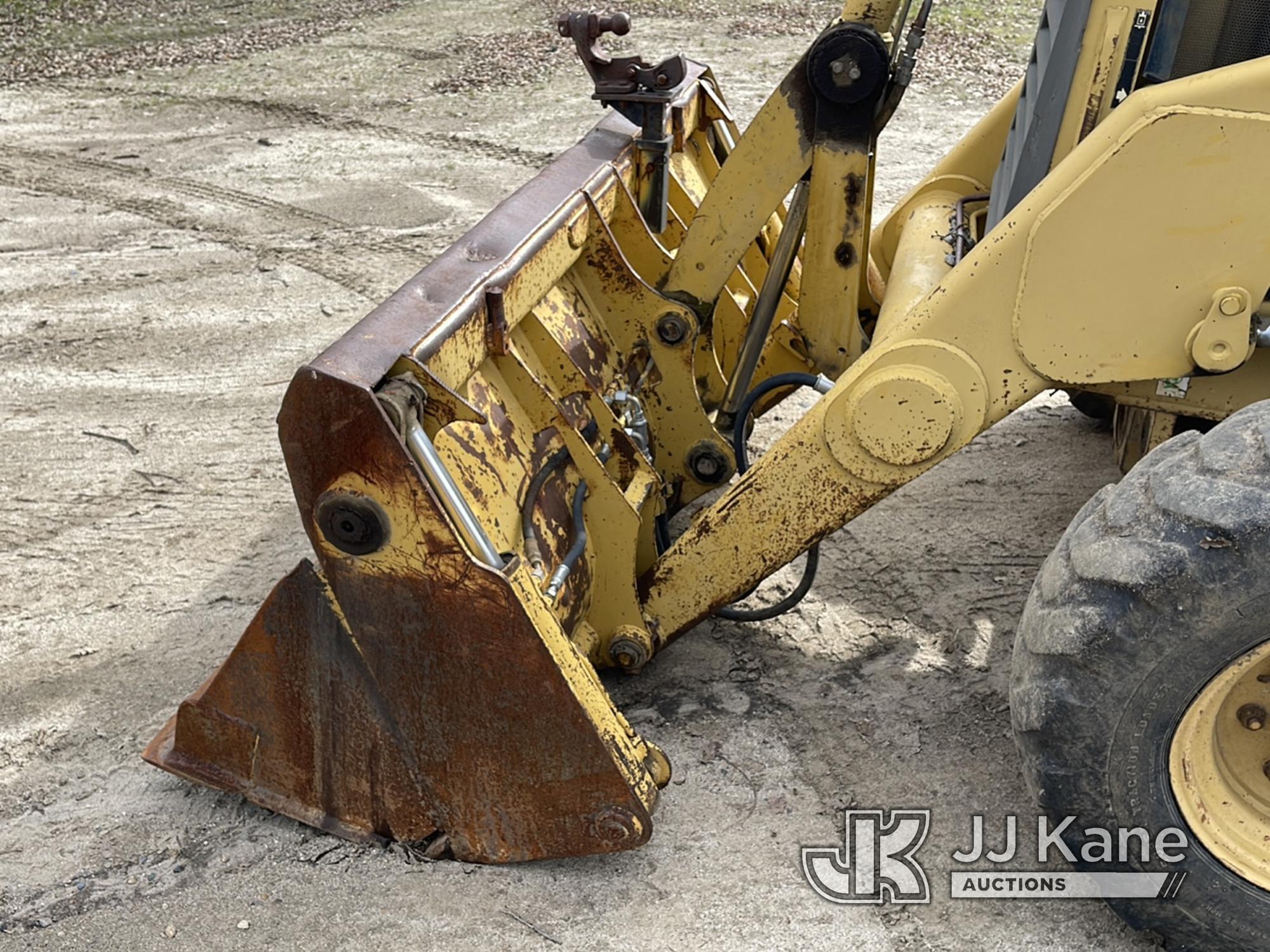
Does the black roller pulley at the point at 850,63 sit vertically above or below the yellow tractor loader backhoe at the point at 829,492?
above

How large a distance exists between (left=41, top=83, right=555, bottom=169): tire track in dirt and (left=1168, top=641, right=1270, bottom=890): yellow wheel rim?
5.90 meters

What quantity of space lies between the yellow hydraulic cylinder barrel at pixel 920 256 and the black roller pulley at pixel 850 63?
1.54 ft

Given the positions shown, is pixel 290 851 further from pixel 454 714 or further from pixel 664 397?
pixel 664 397

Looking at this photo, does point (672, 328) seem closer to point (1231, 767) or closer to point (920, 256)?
point (920, 256)

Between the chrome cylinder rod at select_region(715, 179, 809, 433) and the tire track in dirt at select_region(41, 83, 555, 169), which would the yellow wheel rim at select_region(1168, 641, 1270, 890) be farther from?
the tire track in dirt at select_region(41, 83, 555, 169)

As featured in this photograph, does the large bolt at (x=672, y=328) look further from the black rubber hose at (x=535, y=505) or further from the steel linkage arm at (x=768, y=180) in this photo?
the black rubber hose at (x=535, y=505)

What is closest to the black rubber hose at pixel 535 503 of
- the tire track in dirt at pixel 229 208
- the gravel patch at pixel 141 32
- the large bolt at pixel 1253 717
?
the large bolt at pixel 1253 717

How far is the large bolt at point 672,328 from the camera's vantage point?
3523mm

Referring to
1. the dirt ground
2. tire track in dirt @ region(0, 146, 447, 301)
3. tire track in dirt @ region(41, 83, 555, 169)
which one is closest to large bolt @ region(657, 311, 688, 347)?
the dirt ground

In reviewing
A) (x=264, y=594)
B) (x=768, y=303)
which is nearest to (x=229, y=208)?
(x=264, y=594)

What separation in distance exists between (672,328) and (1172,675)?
1718 millimetres

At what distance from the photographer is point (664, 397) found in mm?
3623

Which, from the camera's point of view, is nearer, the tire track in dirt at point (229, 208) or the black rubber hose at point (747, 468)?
the black rubber hose at point (747, 468)

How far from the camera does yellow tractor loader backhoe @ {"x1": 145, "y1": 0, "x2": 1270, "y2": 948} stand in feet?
7.35
